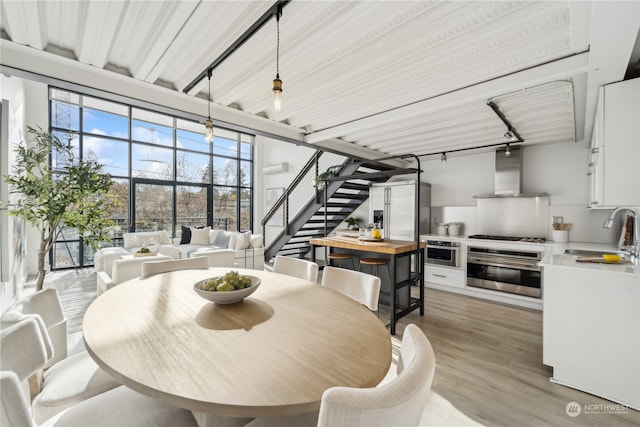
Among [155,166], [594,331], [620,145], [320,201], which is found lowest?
[594,331]

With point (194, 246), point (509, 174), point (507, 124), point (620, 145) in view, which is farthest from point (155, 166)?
point (620, 145)

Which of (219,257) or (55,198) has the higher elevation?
(55,198)

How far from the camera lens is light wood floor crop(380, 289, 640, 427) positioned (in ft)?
5.92

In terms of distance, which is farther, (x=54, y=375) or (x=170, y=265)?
(x=170, y=265)

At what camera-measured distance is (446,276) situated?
4.70 metres

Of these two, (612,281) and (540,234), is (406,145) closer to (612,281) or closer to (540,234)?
(540,234)

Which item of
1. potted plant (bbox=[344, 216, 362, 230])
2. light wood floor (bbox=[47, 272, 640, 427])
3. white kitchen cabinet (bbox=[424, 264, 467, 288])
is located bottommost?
light wood floor (bbox=[47, 272, 640, 427])

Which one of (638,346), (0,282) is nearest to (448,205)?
(638,346)

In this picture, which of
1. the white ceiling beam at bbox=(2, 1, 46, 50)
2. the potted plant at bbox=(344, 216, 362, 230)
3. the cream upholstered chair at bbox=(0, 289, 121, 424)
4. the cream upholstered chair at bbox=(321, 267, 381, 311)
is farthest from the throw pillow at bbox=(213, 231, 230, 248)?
the cream upholstered chair at bbox=(0, 289, 121, 424)

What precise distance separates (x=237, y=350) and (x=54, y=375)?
41.7 inches

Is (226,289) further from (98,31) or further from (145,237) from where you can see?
(145,237)

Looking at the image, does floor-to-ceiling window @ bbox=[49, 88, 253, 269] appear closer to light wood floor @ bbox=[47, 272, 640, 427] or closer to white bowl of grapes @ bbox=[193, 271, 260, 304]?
light wood floor @ bbox=[47, 272, 640, 427]

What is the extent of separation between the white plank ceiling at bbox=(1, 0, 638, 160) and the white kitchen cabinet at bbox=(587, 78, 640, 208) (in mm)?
180

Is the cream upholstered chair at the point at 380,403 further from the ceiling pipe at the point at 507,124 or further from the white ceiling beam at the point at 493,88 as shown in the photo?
the ceiling pipe at the point at 507,124
